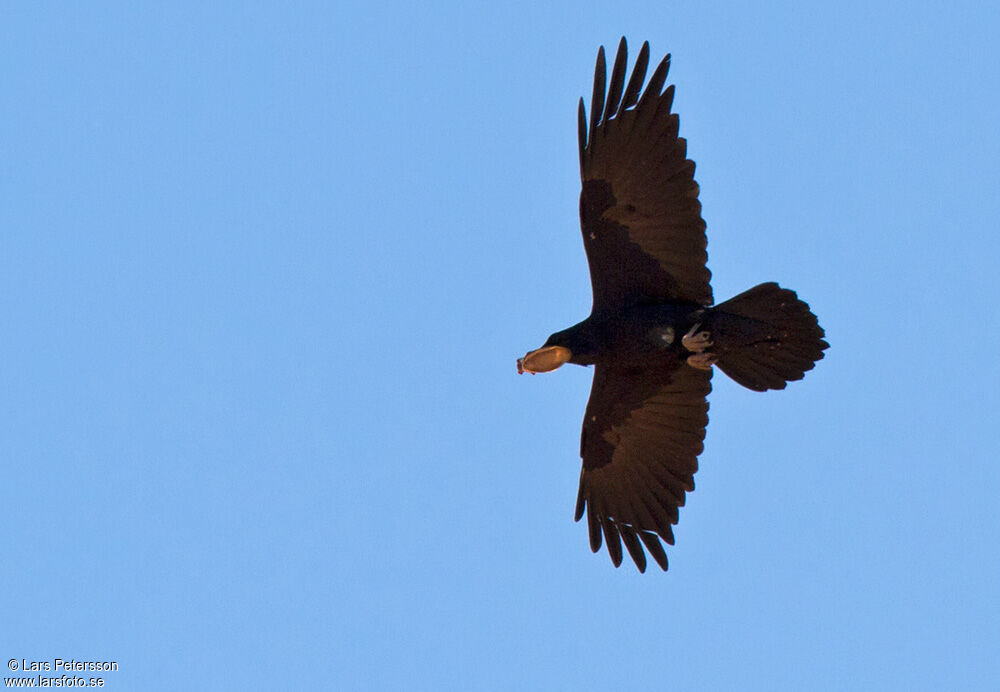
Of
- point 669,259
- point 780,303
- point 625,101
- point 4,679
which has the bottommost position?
point 4,679

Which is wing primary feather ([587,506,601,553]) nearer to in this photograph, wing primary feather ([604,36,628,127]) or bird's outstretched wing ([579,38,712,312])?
bird's outstretched wing ([579,38,712,312])

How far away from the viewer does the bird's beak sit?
11328 mm

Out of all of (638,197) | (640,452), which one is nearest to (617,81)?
(638,197)

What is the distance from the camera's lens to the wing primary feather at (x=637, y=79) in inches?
417

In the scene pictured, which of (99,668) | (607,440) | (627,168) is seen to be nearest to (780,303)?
(627,168)

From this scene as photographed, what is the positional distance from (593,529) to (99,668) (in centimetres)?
431

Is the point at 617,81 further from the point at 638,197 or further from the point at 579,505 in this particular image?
the point at 579,505

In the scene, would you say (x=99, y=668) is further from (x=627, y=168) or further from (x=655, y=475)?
(x=627, y=168)

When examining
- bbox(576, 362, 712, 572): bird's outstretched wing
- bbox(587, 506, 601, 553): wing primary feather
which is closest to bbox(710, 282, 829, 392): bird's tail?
bbox(576, 362, 712, 572): bird's outstretched wing

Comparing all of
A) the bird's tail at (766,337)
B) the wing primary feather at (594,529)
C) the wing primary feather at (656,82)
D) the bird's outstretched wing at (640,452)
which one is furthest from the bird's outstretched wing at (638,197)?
the wing primary feather at (594,529)

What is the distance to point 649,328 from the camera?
1106 centimetres

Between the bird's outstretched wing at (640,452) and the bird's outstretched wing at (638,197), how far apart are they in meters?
0.82

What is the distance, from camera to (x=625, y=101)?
1071 centimetres

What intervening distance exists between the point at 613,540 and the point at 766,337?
94.3 inches
